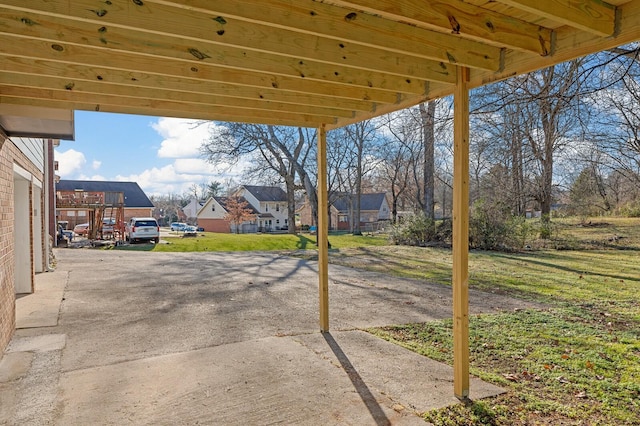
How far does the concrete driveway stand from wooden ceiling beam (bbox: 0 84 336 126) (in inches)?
96.4

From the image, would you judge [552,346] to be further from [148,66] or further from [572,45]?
[148,66]

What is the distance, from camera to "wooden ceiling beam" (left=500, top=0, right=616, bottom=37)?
84.4 inches

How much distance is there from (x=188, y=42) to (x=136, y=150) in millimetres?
61837

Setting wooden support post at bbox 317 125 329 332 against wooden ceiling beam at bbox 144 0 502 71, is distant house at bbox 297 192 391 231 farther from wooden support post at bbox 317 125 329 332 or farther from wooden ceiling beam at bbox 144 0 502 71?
wooden ceiling beam at bbox 144 0 502 71

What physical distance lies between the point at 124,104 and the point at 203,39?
1642 millimetres

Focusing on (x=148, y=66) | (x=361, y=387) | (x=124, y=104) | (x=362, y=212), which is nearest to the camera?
(x=148, y=66)

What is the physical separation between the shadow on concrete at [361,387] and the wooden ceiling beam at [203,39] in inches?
100

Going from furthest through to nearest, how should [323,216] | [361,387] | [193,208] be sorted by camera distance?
1. [193,208]
2. [323,216]
3. [361,387]

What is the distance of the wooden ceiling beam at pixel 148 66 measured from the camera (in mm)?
2595

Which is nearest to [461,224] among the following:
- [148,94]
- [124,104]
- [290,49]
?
[290,49]

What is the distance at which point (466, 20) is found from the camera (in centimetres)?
246

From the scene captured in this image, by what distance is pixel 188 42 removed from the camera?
8.83 ft

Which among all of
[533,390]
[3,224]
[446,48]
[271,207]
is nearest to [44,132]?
[3,224]

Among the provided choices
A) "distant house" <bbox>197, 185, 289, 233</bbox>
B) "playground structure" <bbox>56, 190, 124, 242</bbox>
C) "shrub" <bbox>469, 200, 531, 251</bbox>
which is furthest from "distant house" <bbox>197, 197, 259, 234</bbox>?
"shrub" <bbox>469, 200, 531, 251</bbox>
